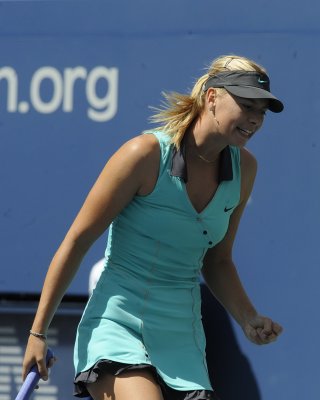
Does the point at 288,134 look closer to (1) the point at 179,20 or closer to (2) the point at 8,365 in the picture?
(1) the point at 179,20

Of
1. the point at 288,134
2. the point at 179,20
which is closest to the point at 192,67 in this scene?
the point at 179,20

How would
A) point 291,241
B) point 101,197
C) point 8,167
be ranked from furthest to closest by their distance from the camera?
point 8,167 < point 291,241 < point 101,197

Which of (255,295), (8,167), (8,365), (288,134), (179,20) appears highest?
(179,20)

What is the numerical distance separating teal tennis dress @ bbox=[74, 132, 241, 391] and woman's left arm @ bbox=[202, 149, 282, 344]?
159mm

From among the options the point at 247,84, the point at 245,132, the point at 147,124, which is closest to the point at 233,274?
the point at 245,132

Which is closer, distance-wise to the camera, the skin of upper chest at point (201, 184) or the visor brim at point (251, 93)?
the visor brim at point (251, 93)

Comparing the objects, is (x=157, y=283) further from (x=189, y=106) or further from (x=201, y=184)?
(x=189, y=106)

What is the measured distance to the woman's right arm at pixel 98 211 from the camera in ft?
7.77

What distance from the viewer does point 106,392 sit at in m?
2.38

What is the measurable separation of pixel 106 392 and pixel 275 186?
3.49 ft

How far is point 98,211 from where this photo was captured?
2.38 metres

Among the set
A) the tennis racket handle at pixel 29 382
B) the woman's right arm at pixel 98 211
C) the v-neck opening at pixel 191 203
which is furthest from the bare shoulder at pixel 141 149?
the tennis racket handle at pixel 29 382

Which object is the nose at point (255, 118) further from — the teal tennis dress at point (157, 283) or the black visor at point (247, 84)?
the teal tennis dress at point (157, 283)

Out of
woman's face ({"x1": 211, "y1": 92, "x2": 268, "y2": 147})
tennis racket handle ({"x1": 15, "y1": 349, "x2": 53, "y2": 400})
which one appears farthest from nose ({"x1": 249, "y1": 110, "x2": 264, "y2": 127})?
tennis racket handle ({"x1": 15, "y1": 349, "x2": 53, "y2": 400})
